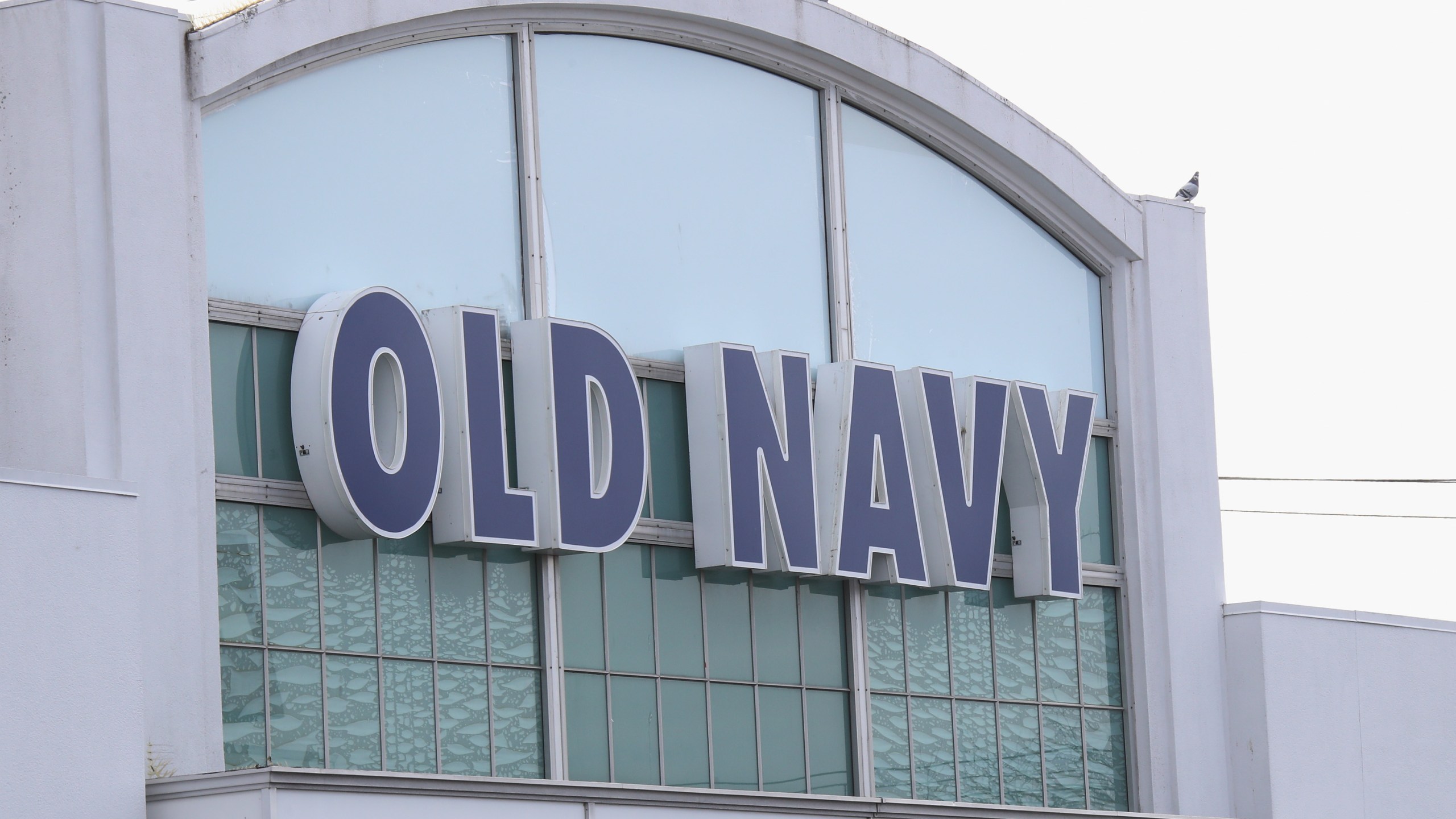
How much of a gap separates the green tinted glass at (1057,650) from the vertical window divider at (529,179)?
601 centimetres

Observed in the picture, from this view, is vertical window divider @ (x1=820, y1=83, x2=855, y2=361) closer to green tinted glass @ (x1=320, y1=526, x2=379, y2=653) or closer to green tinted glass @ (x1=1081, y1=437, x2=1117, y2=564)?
green tinted glass @ (x1=1081, y1=437, x2=1117, y2=564)

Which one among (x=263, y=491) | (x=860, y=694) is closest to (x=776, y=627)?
(x=860, y=694)

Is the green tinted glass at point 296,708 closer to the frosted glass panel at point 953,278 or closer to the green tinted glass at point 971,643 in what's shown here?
the frosted glass panel at point 953,278

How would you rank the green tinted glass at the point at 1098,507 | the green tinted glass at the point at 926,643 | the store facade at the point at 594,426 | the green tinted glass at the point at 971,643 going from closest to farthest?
the store facade at the point at 594,426 → the green tinted glass at the point at 926,643 → the green tinted glass at the point at 971,643 → the green tinted glass at the point at 1098,507

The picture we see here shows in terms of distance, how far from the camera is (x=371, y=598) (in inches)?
625

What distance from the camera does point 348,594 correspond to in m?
15.8


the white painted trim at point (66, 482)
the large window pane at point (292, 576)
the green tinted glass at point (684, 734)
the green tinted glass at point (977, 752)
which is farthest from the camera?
the green tinted glass at point (977, 752)

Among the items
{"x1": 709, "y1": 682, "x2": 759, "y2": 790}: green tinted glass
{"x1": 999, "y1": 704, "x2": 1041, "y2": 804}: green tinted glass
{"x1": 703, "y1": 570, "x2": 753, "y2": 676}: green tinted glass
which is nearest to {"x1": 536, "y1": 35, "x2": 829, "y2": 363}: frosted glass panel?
{"x1": 703, "y1": 570, "x2": 753, "y2": 676}: green tinted glass

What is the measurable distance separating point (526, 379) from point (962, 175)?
5890 mm

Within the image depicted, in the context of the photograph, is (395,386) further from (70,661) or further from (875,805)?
(875,805)

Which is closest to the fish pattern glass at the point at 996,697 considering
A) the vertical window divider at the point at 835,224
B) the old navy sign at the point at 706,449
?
the old navy sign at the point at 706,449

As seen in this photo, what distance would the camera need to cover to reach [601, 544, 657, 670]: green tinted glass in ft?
56.6

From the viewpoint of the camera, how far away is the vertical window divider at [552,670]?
1659 centimetres

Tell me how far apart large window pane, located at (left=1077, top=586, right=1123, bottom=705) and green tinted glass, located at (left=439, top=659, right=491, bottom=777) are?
6.68m
